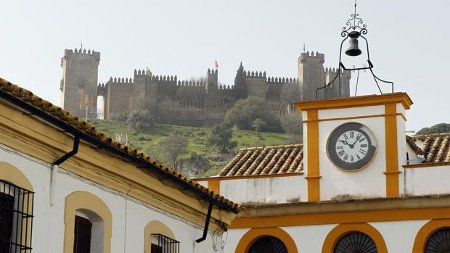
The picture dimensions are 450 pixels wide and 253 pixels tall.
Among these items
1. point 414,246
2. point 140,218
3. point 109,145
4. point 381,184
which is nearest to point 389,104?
point 381,184

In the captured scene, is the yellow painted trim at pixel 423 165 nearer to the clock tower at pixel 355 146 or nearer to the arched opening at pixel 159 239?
the clock tower at pixel 355 146

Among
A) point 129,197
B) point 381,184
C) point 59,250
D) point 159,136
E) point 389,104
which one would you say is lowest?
point 59,250

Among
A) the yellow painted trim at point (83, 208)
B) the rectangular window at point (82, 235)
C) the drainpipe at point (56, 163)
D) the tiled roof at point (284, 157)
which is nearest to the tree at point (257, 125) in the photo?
the tiled roof at point (284, 157)

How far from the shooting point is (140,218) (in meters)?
15.1

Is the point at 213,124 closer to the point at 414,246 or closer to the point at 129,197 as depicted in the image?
the point at 414,246

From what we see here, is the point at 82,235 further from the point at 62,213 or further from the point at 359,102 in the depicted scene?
the point at 359,102

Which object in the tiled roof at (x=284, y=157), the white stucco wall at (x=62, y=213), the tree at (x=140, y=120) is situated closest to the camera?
the white stucco wall at (x=62, y=213)

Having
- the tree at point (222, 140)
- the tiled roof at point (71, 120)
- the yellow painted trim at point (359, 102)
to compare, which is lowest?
the tiled roof at point (71, 120)

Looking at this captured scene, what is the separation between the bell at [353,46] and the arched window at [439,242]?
16.9 ft

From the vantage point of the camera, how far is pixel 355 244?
84.2 ft

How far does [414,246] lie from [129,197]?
11691 millimetres

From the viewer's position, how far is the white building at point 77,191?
11.5m

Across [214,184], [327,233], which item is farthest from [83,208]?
[214,184]

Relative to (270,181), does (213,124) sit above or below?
above
